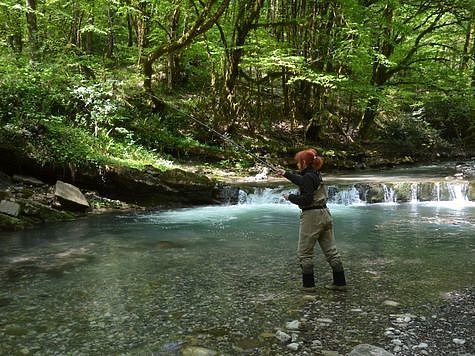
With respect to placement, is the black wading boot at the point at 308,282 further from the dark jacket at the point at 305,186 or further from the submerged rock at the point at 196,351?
the submerged rock at the point at 196,351

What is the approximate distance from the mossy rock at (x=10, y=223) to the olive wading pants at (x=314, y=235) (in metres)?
7.33

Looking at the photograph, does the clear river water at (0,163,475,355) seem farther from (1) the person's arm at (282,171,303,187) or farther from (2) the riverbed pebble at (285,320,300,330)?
(1) the person's arm at (282,171,303,187)

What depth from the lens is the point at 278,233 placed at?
10.0 m

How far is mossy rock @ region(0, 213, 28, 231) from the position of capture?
1025cm

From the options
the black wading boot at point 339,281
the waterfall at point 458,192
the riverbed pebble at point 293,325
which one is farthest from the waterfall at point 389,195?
the riverbed pebble at point 293,325

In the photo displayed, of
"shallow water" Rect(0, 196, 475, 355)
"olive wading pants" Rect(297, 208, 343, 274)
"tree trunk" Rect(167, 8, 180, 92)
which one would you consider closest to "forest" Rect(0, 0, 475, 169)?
"tree trunk" Rect(167, 8, 180, 92)

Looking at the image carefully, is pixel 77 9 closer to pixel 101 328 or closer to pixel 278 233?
pixel 278 233

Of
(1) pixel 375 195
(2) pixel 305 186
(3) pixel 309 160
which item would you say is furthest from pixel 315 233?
(1) pixel 375 195

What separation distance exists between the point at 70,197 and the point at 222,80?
10.3 metres

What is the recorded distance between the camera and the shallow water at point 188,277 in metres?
4.48

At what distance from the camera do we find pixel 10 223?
1035cm

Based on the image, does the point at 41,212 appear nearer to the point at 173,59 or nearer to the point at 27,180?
the point at 27,180

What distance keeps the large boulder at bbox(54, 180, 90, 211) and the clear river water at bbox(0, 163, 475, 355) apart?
0.62 meters

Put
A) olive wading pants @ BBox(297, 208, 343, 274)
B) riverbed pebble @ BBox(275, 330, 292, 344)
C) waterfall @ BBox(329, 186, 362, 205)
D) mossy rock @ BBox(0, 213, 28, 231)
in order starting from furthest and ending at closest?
waterfall @ BBox(329, 186, 362, 205) → mossy rock @ BBox(0, 213, 28, 231) → olive wading pants @ BBox(297, 208, 343, 274) → riverbed pebble @ BBox(275, 330, 292, 344)
